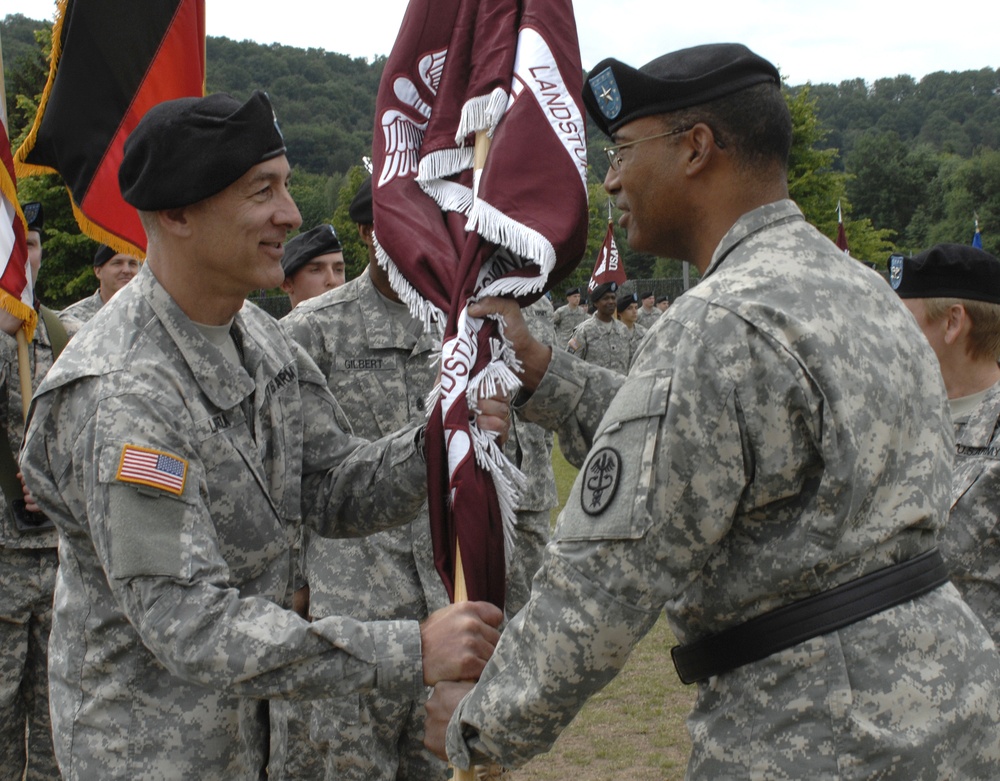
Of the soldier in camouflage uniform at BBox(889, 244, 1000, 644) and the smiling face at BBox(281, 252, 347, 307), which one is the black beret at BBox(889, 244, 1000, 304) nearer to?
the soldier in camouflage uniform at BBox(889, 244, 1000, 644)

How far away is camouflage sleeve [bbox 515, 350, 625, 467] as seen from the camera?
133 inches

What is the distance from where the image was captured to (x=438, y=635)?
2828 millimetres

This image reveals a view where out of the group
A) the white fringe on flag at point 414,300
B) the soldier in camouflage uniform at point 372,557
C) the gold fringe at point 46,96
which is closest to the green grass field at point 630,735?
the soldier in camouflage uniform at point 372,557

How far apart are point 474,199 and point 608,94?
0.82 m

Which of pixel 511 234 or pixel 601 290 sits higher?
pixel 511 234

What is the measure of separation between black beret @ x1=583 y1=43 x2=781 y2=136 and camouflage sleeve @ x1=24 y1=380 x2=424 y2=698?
1352mm

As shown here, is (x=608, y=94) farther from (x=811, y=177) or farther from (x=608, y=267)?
(x=811, y=177)

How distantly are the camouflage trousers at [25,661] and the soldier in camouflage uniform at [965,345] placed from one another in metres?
3.70

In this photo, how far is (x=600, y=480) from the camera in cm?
→ 225

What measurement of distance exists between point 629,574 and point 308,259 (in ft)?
15.0

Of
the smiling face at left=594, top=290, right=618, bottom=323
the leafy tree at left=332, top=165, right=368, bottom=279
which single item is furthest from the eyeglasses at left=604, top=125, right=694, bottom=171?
the leafy tree at left=332, top=165, right=368, bottom=279

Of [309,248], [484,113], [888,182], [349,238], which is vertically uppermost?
[484,113]

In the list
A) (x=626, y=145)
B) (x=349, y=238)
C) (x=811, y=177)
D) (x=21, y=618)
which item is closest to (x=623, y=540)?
(x=626, y=145)

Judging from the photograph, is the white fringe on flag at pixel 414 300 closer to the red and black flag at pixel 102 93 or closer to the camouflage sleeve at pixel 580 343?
the red and black flag at pixel 102 93
